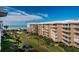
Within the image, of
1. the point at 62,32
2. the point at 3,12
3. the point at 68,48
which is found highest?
the point at 3,12

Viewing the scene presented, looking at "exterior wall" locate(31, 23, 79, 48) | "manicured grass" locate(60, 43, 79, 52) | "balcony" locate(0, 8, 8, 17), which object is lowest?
"manicured grass" locate(60, 43, 79, 52)

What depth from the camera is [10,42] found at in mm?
3553

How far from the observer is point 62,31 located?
11.8ft

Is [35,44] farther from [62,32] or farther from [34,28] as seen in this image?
[62,32]

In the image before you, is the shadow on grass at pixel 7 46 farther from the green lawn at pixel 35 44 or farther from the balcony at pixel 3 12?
the balcony at pixel 3 12

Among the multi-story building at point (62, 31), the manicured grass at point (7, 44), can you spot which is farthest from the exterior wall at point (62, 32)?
the manicured grass at point (7, 44)

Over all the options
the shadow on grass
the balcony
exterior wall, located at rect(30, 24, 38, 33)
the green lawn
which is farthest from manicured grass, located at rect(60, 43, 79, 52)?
the balcony

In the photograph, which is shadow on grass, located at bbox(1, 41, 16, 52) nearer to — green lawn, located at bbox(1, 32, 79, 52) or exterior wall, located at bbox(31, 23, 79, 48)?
green lawn, located at bbox(1, 32, 79, 52)

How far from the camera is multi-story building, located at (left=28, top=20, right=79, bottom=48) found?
3578 millimetres

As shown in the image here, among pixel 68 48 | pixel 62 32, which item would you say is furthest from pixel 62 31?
pixel 68 48

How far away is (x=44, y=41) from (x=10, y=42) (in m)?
0.39
